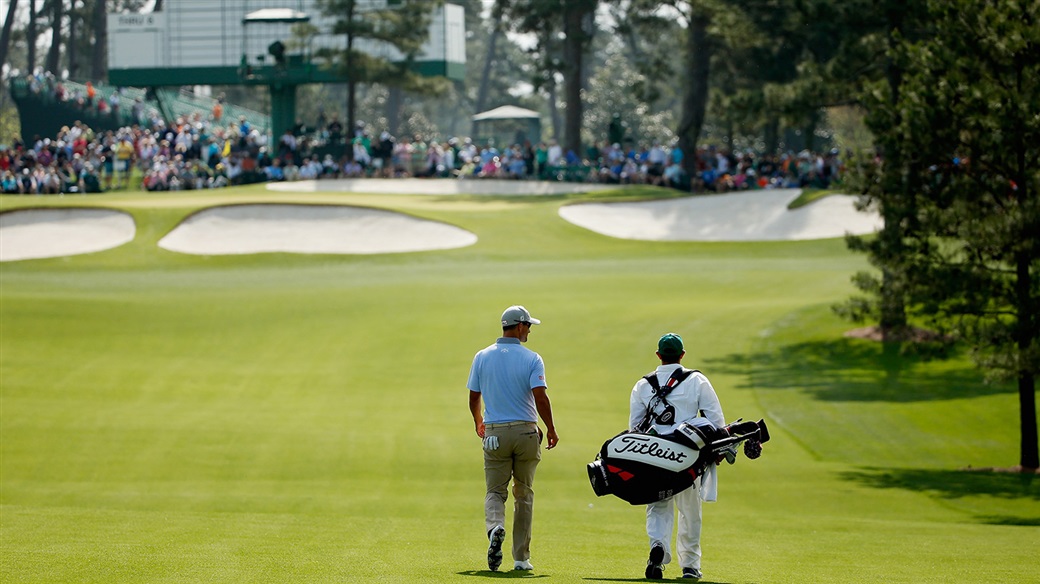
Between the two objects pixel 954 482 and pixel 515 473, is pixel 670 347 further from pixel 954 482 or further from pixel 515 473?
pixel 954 482

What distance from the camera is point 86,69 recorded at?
108938mm

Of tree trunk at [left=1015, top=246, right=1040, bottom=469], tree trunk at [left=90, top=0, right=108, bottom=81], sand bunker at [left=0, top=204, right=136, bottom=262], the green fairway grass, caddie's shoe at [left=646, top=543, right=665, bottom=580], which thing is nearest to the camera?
caddie's shoe at [left=646, top=543, right=665, bottom=580]

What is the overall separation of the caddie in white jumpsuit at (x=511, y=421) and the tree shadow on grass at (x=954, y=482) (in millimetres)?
8638

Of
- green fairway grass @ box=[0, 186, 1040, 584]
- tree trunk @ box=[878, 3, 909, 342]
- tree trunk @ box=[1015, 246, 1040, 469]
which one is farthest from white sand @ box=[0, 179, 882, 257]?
tree trunk @ box=[1015, 246, 1040, 469]

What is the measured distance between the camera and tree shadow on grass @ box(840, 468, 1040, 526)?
58.1 ft

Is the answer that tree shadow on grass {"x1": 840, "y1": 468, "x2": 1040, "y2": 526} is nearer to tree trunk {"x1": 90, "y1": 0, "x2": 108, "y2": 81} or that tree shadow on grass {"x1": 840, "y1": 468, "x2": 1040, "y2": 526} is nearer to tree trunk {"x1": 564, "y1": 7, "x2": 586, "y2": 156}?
tree trunk {"x1": 564, "y1": 7, "x2": 586, "y2": 156}

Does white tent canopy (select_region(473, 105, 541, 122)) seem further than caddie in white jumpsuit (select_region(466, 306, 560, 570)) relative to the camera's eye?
Yes

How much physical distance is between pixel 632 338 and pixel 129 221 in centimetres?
2057

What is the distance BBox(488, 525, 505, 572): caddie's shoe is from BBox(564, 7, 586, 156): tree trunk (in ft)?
164

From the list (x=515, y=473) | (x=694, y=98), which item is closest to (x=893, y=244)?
(x=515, y=473)

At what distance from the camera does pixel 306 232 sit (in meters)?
41.7

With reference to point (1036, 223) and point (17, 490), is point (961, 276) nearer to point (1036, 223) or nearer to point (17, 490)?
point (1036, 223)

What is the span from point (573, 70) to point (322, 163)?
38.6ft

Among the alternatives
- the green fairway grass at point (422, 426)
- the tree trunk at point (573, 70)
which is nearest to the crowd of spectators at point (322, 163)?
the tree trunk at point (573, 70)
